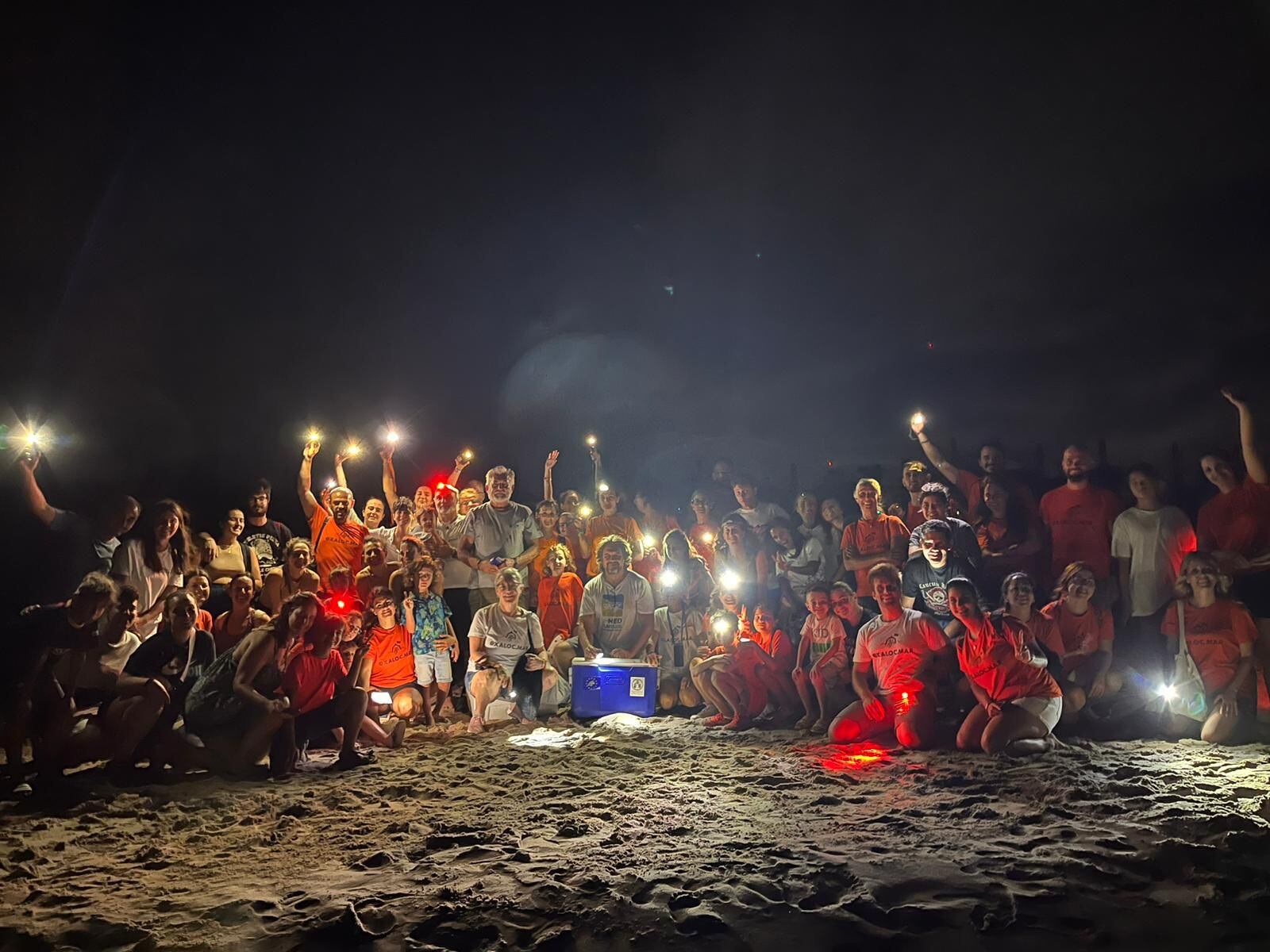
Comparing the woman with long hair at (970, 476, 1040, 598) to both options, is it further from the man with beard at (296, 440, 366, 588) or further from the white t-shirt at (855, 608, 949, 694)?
the man with beard at (296, 440, 366, 588)

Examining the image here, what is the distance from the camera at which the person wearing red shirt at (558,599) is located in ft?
25.2

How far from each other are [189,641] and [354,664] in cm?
122

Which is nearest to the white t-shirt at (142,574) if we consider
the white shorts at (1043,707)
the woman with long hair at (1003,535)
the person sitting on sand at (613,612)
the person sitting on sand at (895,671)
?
the person sitting on sand at (613,612)

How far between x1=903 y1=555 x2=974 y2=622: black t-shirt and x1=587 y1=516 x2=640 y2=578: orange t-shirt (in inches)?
131

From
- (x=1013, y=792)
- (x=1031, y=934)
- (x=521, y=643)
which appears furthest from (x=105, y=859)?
(x=1013, y=792)

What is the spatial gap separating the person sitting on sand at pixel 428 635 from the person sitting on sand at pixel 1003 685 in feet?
15.0

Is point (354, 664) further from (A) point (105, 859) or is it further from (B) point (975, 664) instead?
(B) point (975, 664)

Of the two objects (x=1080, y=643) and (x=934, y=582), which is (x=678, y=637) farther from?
(x=1080, y=643)

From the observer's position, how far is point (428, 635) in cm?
694

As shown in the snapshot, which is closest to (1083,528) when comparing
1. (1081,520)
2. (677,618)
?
(1081,520)

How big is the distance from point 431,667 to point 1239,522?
7.28 metres

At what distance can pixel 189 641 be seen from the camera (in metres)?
5.50

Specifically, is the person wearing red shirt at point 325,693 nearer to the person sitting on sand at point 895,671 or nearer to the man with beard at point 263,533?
the man with beard at point 263,533

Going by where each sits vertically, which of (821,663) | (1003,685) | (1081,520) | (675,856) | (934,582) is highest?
(1081,520)
